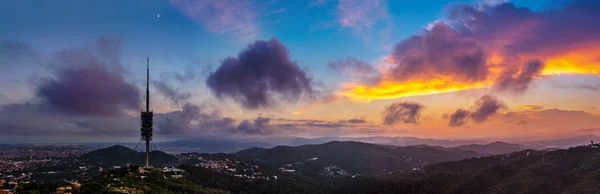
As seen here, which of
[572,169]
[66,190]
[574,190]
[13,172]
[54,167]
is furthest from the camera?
[54,167]

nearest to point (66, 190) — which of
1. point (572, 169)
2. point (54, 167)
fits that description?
point (54, 167)

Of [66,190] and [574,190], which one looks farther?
[574,190]

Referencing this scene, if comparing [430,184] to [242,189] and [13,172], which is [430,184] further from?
[13,172]

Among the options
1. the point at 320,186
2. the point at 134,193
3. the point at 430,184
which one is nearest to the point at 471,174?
the point at 430,184

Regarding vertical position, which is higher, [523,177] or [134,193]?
[134,193]

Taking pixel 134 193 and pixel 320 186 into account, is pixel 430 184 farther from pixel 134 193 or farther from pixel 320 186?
pixel 134 193

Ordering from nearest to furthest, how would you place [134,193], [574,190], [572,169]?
[134,193], [574,190], [572,169]
